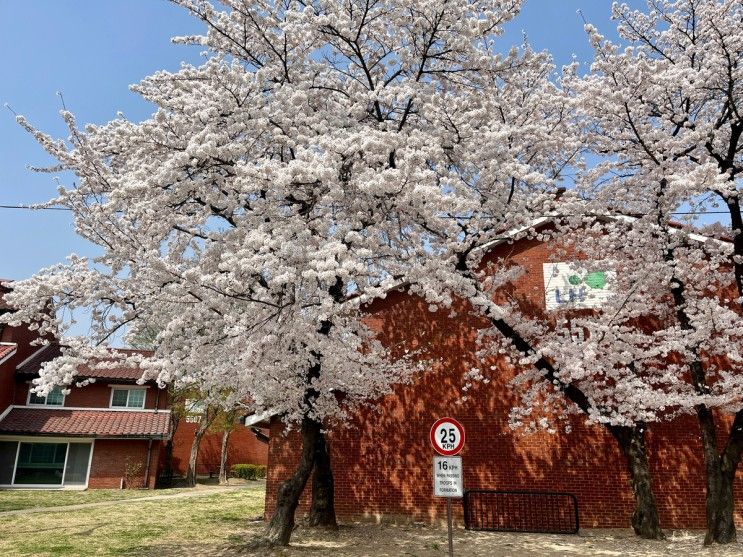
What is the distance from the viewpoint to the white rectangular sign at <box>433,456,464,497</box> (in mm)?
7477

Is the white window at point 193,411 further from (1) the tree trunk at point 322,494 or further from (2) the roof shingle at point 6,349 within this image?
(1) the tree trunk at point 322,494

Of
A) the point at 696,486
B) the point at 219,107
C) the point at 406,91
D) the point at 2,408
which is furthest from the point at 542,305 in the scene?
the point at 2,408

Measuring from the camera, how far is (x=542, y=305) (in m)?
14.7

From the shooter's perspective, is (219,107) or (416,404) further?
(416,404)

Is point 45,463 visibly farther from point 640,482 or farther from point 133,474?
point 640,482

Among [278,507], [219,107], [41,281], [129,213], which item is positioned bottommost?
[278,507]

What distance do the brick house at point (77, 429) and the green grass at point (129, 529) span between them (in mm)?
6921

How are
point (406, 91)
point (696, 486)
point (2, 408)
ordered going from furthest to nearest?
point (2, 408) → point (696, 486) → point (406, 91)

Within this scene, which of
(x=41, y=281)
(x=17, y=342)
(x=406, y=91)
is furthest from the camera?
(x=17, y=342)

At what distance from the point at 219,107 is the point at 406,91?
3153mm

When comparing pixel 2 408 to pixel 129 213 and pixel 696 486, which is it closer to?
pixel 129 213

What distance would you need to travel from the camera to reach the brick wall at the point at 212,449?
33969 millimetres

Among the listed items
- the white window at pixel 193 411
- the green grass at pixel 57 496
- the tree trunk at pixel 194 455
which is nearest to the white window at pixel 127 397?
the white window at pixel 193 411

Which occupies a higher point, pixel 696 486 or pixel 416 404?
pixel 416 404
